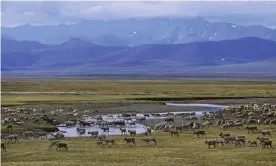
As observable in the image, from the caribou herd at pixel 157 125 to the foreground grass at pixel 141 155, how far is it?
543 mm

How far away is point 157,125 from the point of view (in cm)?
3619

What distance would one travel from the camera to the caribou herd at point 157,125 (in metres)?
27.0

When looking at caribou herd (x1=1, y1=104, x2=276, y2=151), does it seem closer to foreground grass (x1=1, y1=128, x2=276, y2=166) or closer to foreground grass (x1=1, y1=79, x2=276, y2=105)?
foreground grass (x1=1, y1=128, x2=276, y2=166)

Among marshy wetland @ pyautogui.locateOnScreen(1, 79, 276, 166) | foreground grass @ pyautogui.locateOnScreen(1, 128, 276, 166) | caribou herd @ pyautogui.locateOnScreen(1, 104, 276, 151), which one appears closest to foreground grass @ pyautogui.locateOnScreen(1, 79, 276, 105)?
marshy wetland @ pyautogui.locateOnScreen(1, 79, 276, 166)

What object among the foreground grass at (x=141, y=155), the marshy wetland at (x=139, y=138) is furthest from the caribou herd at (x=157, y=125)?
the foreground grass at (x=141, y=155)

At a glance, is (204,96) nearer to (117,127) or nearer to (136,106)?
(136,106)

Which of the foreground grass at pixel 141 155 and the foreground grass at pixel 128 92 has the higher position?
the foreground grass at pixel 128 92

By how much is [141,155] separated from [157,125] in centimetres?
1297

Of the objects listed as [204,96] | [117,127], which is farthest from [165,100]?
[117,127]

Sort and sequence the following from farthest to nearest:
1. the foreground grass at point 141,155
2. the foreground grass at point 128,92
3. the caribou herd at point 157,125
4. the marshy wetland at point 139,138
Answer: the foreground grass at point 128,92, the caribou herd at point 157,125, the marshy wetland at point 139,138, the foreground grass at point 141,155

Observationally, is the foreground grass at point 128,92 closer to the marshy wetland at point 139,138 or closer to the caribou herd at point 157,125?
the marshy wetland at point 139,138

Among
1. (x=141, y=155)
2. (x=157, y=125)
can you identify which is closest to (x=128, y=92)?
(x=157, y=125)

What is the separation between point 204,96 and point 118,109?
22.1 metres

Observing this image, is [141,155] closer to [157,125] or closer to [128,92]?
[157,125]
